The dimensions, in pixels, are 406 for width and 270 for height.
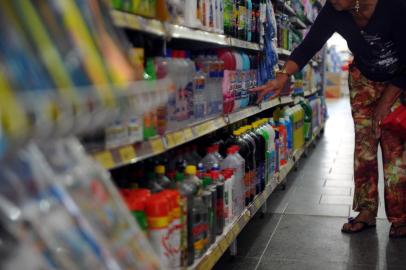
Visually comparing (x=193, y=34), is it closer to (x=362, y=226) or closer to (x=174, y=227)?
(x=174, y=227)

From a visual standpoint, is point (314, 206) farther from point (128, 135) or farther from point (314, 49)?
point (128, 135)

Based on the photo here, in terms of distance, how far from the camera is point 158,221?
189 cm

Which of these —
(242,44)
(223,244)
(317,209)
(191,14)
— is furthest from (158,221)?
(317,209)

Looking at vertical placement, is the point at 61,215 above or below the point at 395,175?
above

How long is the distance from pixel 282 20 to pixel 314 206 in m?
1.98

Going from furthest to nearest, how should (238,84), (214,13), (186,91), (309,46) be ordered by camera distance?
(309,46)
(238,84)
(214,13)
(186,91)

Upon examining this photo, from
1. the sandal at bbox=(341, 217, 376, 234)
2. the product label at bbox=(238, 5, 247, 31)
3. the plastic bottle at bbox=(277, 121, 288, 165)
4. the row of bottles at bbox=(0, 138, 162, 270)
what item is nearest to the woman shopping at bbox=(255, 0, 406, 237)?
the sandal at bbox=(341, 217, 376, 234)

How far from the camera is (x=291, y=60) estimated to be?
3.95 m

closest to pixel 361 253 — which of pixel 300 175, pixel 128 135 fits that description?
pixel 128 135

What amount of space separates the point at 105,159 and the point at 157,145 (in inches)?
16.0

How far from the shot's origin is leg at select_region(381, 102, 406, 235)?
12.0ft

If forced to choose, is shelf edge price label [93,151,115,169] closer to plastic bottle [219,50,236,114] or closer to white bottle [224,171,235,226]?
white bottle [224,171,235,226]

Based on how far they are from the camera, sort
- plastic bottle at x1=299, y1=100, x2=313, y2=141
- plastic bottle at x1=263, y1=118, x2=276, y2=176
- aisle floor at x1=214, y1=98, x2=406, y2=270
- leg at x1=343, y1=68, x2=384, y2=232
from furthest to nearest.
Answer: plastic bottle at x1=299, y1=100, x2=313, y2=141 → plastic bottle at x1=263, y1=118, x2=276, y2=176 → leg at x1=343, y1=68, x2=384, y2=232 → aisle floor at x1=214, y1=98, x2=406, y2=270

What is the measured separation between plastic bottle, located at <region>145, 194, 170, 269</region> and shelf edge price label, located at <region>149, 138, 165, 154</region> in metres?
0.16
